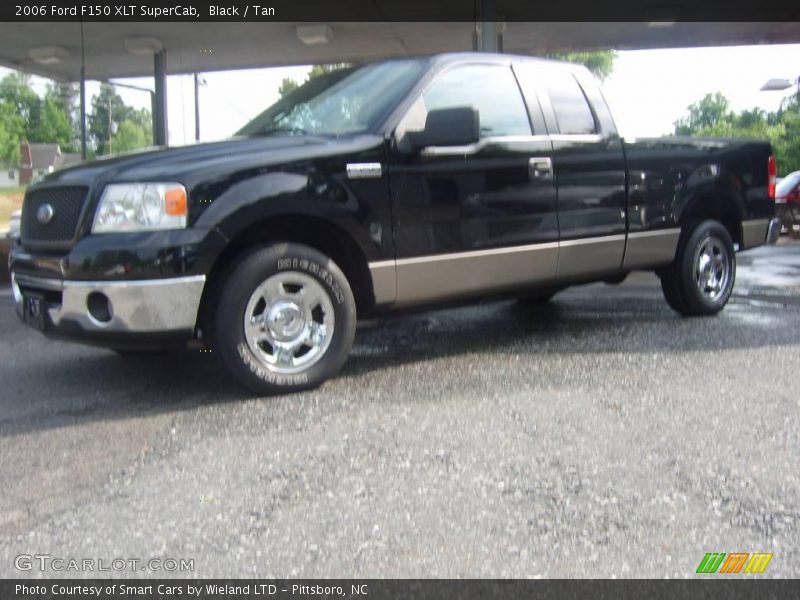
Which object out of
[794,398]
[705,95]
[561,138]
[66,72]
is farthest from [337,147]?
[705,95]

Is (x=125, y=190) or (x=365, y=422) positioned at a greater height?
(x=125, y=190)

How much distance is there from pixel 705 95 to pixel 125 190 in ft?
416

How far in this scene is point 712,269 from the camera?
650cm

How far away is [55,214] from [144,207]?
0.59 m

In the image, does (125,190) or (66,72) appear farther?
(66,72)

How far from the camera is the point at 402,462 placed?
10.9 ft

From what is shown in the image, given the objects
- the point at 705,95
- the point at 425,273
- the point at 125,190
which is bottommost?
the point at 425,273

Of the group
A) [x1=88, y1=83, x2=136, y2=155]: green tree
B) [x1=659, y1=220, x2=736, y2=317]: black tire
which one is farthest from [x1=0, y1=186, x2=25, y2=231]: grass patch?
[x1=659, y1=220, x2=736, y2=317]: black tire

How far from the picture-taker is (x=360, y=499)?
117 inches

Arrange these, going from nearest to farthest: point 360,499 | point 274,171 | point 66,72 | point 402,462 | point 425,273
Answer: point 360,499 → point 402,462 → point 274,171 → point 425,273 → point 66,72

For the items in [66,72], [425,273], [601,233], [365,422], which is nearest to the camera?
[365,422]

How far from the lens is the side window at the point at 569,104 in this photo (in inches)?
217

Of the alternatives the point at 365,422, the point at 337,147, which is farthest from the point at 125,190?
the point at 365,422

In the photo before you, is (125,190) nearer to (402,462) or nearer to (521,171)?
(402,462)
